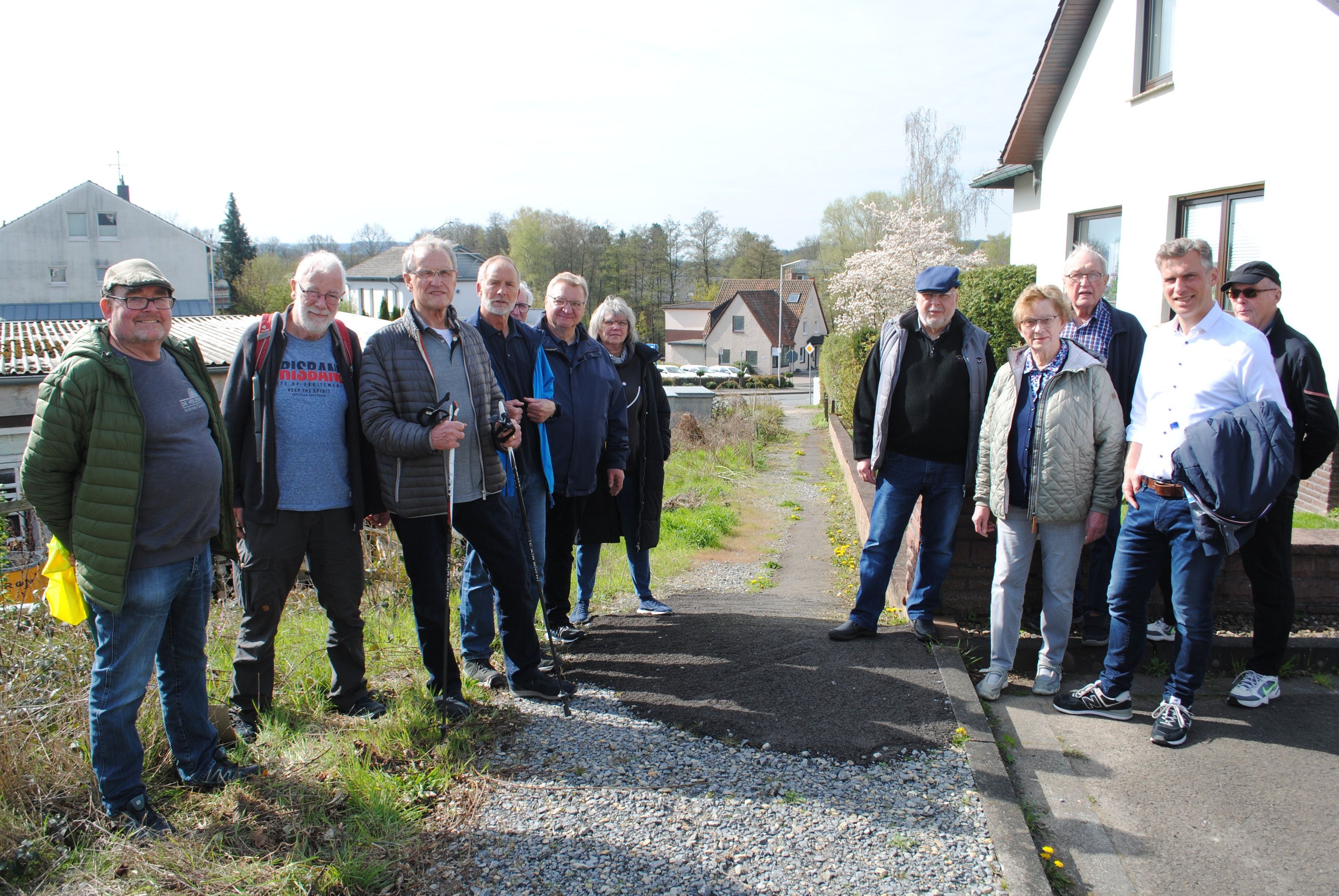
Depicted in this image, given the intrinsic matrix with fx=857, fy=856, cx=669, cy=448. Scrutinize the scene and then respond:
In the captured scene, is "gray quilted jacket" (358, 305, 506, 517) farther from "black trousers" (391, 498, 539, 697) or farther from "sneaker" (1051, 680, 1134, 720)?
"sneaker" (1051, 680, 1134, 720)

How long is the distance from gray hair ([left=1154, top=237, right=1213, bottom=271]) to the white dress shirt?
0.70 feet

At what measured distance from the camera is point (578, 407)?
4.81m

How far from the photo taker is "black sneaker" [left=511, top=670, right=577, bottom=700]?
4062 mm

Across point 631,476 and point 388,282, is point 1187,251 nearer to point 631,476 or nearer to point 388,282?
point 631,476

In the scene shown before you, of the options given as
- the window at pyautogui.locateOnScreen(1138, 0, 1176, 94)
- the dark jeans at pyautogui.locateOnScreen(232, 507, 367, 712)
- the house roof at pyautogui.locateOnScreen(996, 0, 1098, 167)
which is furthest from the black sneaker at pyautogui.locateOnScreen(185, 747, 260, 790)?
the house roof at pyautogui.locateOnScreen(996, 0, 1098, 167)

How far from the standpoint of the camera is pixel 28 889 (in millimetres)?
2629

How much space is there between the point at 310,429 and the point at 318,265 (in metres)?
0.69

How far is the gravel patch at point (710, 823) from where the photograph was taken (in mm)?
2732

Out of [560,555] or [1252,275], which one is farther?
[560,555]

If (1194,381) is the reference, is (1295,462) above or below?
below

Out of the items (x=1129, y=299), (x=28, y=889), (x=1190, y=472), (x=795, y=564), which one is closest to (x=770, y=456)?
(x=1129, y=299)

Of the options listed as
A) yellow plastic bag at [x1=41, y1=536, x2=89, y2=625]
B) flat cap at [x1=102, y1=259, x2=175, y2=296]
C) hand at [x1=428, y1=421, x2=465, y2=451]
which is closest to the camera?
flat cap at [x1=102, y1=259, x2=175, y2=296]

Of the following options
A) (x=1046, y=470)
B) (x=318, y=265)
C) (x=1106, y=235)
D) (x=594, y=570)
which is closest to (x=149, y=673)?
(x=318, y=265)

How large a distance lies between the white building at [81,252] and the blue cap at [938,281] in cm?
5349
